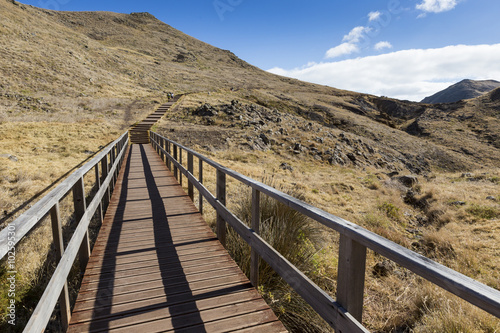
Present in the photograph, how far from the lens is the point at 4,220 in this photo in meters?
7.36

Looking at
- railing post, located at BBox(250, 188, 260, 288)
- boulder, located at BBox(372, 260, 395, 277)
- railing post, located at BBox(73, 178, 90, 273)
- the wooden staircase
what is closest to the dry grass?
boulder, located at BBox(372, 260, 395, 277)

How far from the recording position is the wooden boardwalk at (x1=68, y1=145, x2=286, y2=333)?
2719 millimetres

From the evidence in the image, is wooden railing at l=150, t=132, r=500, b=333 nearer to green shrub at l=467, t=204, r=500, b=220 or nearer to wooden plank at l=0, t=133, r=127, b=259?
wooden plank at l=0, t=133, r=127, b=259

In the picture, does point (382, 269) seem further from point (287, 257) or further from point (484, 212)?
point (484, 212)

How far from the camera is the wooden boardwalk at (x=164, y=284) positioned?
2719mm

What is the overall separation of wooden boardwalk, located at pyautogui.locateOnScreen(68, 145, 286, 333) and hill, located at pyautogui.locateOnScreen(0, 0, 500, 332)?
65 centimetres

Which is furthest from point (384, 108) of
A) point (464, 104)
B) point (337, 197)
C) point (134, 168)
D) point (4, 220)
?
point (4, 220)

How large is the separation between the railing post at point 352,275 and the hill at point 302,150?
161cm

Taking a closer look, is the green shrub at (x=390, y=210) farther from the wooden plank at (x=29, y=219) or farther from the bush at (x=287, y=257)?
the wooden plank at (x=29, y=219)

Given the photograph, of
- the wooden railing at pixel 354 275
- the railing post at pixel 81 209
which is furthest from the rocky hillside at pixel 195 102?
the wooden railing at pixel 354 275

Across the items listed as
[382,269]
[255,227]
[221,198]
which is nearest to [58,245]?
[255,227]

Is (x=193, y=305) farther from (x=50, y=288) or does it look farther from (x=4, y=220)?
(x=4, y=220)

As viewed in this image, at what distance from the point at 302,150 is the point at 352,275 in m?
25.0

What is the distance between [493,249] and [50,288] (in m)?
9.52
